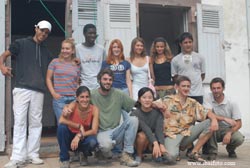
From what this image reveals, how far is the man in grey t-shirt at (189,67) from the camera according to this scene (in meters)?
4.84

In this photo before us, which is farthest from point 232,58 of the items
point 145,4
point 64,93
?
point 64,93

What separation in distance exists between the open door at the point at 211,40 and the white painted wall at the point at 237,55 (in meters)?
0.17

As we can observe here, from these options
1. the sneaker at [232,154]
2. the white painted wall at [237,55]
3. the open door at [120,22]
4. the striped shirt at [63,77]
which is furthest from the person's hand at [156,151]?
the white painted wall at [237,55]

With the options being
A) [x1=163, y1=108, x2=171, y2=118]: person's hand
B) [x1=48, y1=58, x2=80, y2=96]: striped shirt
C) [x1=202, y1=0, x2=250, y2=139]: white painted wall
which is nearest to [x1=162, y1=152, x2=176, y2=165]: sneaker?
[x1=163, y1=108, x2=171, y2=118]: person's hand

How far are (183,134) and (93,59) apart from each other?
1438 mm

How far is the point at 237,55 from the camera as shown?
266 inches

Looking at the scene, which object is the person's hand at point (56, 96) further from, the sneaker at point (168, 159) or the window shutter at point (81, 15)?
the window shutter at point (81, 15)

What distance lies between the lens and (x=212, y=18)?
21.6ft

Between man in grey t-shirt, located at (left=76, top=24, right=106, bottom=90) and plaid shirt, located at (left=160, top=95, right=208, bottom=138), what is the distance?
3.01 feet

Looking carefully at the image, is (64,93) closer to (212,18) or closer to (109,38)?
(109,38)

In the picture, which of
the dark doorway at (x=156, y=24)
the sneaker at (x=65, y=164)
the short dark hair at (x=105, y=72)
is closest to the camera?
the sneaker at (x=65, y=164)

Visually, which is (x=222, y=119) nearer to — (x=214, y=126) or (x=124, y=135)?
(x=214, y=126)

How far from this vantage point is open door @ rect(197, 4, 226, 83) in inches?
254

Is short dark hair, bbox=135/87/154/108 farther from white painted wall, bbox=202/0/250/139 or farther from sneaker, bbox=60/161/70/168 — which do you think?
white painted wall, bbox=202/0/250/139
